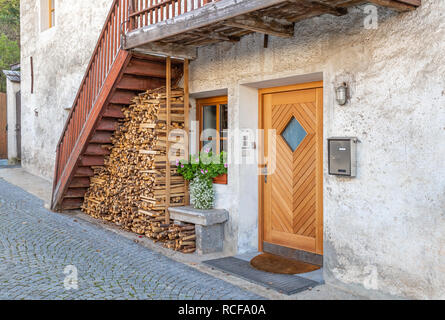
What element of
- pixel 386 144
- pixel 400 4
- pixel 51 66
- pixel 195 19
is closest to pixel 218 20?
pixel 195 19

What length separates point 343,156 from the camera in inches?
177

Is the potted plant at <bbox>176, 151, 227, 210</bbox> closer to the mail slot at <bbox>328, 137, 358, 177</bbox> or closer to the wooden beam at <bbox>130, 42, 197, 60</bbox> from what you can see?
the wooden beam at <bbox>130, 42, 197, 60</bbox>

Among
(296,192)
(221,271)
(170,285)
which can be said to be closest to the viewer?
(170,285)

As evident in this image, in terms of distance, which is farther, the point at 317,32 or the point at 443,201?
the point at 317,32

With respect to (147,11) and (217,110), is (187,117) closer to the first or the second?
(217,110)

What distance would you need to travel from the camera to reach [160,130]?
6711mm

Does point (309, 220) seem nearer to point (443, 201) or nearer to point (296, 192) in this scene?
point (296, 192)

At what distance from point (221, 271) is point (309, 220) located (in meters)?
1.27

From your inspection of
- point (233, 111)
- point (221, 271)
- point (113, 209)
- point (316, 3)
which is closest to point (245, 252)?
point (221, 271)

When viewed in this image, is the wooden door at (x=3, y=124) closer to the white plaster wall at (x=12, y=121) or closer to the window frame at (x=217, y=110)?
the white plaster wall at (x=12, y=121)

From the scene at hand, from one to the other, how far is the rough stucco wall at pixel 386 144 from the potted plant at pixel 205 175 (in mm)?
1809

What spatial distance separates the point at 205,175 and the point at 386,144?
9.25 feet

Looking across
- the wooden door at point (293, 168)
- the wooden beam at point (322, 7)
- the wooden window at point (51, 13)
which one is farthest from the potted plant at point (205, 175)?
the wooden window at point (51, 13)

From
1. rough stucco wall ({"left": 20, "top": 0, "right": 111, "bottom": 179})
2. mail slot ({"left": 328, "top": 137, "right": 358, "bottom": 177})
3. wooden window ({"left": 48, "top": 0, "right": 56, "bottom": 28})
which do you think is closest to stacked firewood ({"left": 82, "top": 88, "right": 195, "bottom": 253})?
mail slot ({"left": 328, "top": 137, "right": 358, "bottom": 177})
